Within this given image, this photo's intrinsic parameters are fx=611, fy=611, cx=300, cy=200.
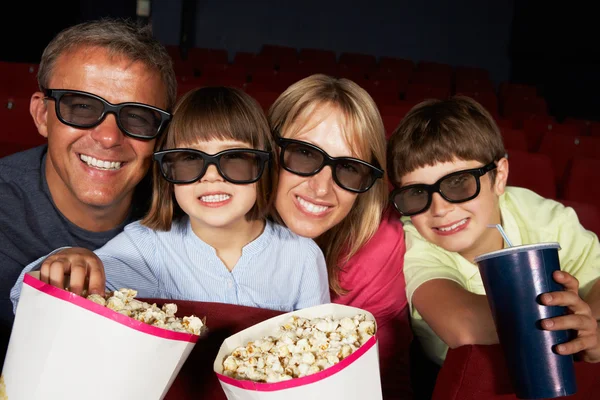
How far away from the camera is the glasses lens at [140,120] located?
4.50ft

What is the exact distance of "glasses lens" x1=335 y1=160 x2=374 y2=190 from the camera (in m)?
1.43

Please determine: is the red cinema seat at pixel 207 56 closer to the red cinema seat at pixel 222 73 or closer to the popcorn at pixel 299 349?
the red cinema seat at pixel 222 73

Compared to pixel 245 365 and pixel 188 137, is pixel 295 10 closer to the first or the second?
pixel 188 137

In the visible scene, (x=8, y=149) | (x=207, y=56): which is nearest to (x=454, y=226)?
(x=8, y=149)

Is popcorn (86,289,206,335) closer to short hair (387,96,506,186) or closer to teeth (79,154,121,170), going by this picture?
teeth (79,154,121,170)

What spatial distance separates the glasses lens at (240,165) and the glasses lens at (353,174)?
0.23m

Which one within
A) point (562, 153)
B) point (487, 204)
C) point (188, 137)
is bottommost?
point (562, 153)

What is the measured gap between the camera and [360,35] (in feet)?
31.7

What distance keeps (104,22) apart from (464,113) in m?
0.95

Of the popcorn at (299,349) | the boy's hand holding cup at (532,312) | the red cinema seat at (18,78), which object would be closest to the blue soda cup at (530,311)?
the boy's hand holding cup at (532,312)

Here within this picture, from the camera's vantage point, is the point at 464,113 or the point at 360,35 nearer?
the point at 464,113

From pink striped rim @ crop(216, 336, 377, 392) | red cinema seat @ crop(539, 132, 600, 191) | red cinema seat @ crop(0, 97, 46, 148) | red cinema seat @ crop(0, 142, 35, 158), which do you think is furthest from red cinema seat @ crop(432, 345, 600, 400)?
red cinema seat @ crop(539, 132, 600, 191)

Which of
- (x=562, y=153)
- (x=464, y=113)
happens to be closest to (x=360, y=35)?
(x=562, y=153)

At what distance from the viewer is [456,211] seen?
1480mm
